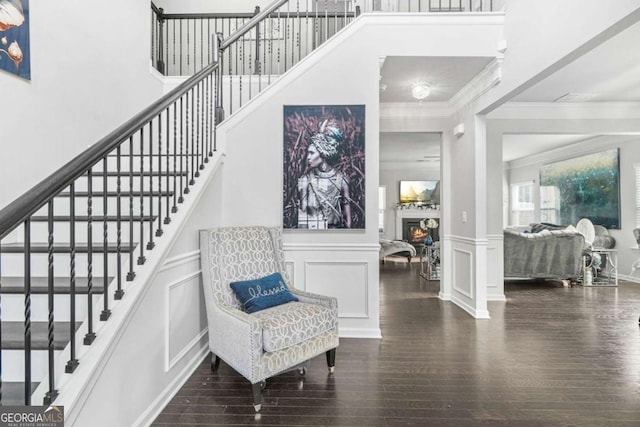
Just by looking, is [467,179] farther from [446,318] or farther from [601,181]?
[601,181]

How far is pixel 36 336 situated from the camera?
1.56m

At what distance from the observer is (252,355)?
2.08m

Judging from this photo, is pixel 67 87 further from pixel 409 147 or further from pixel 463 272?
pixel 409 147

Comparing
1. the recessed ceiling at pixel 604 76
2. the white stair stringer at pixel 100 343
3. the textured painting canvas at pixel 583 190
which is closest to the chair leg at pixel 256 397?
the white stair stringer at pixel 100 343

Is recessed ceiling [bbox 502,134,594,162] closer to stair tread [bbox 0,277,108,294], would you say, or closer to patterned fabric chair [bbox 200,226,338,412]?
patterned fabric chair [bbox 200,226,338,412]

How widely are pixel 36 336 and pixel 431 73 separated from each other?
400 centimetres

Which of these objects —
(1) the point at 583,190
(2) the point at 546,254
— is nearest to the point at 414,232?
(1) the point at 583,190

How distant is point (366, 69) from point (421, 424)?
3.01 m

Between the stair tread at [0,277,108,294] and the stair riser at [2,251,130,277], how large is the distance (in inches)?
3.6

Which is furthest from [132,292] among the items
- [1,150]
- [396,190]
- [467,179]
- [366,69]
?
[396,190]

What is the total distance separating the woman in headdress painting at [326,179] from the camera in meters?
3.33

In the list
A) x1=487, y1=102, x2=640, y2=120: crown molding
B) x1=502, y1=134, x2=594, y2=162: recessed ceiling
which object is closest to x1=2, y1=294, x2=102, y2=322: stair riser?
x1=487, y1=102, x2=640, y2=120: crown molding

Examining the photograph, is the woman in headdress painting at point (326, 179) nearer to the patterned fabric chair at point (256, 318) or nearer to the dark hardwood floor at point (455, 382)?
the patterned fabric chair at point (256, 318)

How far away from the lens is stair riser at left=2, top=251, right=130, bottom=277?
2033 mm
